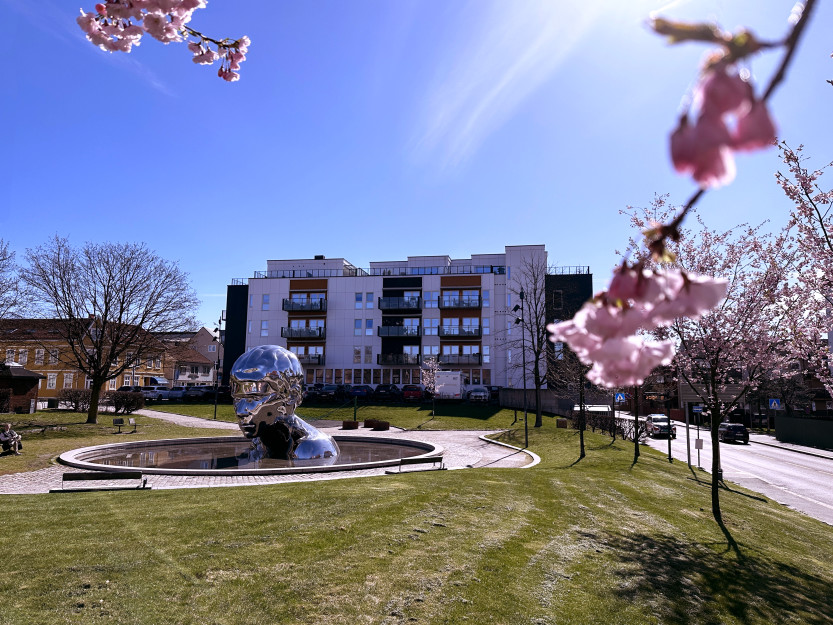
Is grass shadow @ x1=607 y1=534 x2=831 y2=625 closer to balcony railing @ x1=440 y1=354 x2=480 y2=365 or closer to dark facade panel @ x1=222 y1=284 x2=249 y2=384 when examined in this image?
balcony railing @ x1=440 y1=354 x2=480 y2=365

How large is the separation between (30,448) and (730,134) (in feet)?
85.4

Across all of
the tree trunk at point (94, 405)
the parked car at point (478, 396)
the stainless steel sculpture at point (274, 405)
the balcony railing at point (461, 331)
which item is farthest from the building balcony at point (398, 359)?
the stainless steel sculpture at point (274, 405)

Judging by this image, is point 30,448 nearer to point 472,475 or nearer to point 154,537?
point 154,537

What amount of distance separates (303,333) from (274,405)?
4932 centimetres

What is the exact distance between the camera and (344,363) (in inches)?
2554

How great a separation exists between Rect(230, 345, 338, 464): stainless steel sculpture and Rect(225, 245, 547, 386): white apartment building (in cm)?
4448

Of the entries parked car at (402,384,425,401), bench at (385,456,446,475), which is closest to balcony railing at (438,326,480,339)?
parked car at (402,384,425,401)

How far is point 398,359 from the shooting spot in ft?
206

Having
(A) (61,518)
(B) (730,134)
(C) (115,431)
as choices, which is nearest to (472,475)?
(A) (61,518)

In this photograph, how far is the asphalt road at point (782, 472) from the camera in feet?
62.4

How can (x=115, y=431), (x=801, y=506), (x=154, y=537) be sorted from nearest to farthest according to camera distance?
(x=154, y=537), (x=801, y=506), (x=115, y=431)

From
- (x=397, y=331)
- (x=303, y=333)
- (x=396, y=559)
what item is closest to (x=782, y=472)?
(x=396, y=559)

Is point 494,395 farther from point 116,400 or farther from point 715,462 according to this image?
point 715,462

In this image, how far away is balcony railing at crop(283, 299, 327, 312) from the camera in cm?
6581
